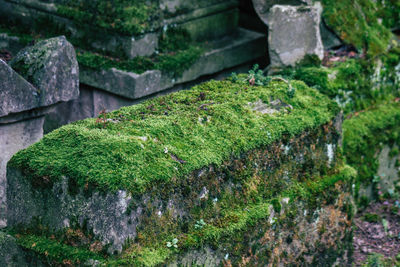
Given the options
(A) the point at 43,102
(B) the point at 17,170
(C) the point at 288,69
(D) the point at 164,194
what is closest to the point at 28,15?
(A) the point at 43,102

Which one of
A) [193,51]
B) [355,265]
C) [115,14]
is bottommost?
[355,265]

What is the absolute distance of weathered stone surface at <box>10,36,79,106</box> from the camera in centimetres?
464

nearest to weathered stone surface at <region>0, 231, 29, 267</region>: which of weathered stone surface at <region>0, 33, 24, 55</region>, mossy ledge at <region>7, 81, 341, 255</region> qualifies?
mossy ledge at <region>7, 81, 341, 255</region>

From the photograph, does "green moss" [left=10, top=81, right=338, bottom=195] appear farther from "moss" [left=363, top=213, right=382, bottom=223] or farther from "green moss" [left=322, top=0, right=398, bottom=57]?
"green moss" [left=322, top=0, right=398, bottom=57]

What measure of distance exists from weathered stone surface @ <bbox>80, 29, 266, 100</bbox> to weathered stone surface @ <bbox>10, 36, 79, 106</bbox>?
4.34ft

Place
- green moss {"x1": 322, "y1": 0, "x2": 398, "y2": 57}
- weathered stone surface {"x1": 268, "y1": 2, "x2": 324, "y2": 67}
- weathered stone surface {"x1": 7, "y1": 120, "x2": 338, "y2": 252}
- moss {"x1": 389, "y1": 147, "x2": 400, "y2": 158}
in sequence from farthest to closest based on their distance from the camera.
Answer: green moss {"x1": 322, "y1": 0, "x2": 398, "y2": 57}
moss {"x1": 389, "y1": 147, "x2": 400, "y2": 158}
weathered stone surface {"x1": 268, "y1": 2, "x2": 324, "y2": 67}
weathered stone surface {"x1": 7, "y1": 120, "x2": 338, "y2": 252}

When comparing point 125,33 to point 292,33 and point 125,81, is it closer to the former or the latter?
point 125,81

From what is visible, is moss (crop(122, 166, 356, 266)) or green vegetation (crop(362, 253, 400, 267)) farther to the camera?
green vegetation (crop(362, 253, 400, 267))

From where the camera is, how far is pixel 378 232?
20.1ft

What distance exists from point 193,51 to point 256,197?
8.54 ft

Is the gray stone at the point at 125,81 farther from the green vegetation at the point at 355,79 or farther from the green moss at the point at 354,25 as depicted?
the green moss at the point at 354,25

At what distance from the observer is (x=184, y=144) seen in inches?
165

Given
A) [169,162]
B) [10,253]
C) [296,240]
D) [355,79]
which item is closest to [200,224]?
[169,162]

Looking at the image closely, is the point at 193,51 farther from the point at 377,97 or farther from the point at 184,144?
the point at 184,144
